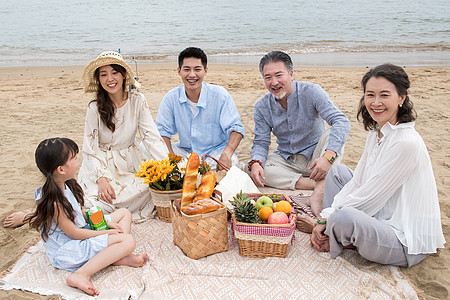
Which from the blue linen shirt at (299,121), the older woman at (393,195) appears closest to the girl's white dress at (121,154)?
the blue linen shirt at (299,121)

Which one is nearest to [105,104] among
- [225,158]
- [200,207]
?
[225,158]

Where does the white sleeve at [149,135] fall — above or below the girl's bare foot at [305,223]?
above

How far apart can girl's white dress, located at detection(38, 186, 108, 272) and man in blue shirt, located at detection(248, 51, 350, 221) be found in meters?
1.89

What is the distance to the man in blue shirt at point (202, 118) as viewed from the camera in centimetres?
423

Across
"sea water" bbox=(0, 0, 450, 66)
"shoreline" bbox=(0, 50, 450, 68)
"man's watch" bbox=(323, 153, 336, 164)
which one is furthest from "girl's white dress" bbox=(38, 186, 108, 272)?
"sea water" bbox=(0, 0, 450, 66)

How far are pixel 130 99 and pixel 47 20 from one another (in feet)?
88.9

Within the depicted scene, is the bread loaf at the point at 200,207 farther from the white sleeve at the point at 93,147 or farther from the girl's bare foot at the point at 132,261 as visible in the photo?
the white sleeve at the point at 93,147

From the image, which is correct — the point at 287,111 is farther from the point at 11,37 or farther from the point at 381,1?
the point at 381,1

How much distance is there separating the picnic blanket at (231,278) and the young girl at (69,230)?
116 mm

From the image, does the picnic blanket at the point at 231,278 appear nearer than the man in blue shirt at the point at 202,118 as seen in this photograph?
Yes

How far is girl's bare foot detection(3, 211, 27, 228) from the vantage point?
350 centimetres

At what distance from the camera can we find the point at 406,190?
2568 millimetres

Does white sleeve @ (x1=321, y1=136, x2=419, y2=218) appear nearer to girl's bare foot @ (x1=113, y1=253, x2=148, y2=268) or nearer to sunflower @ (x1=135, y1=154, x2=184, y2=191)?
sunflower @ (x1=135, y1=154, x2=184, y2=191)

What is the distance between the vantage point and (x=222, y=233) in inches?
116
